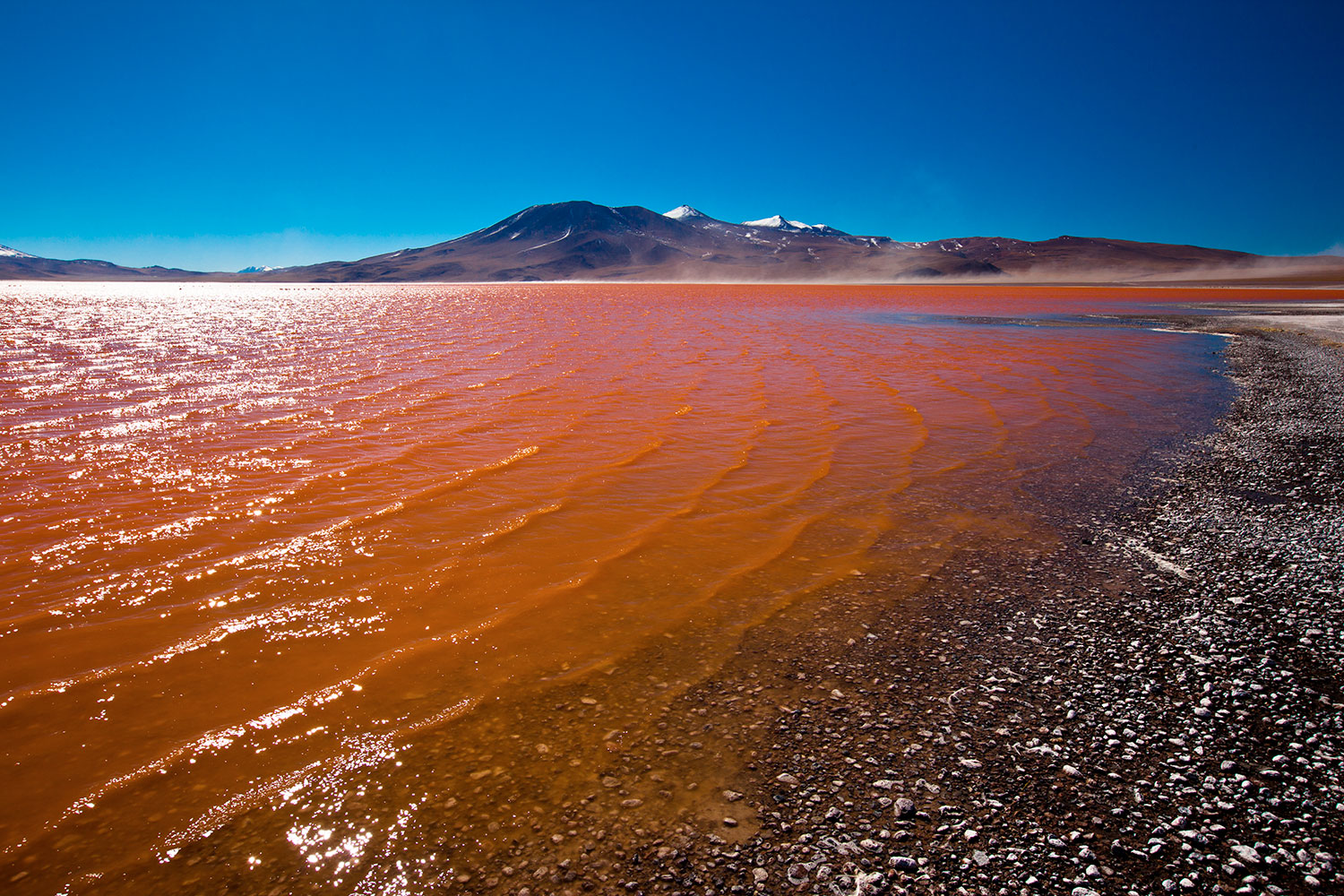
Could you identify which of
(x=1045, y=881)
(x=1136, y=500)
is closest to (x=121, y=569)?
(x=1045, y=881)

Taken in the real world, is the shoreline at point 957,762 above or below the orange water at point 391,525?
below

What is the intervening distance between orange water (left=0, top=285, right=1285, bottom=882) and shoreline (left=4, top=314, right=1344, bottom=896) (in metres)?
0.60

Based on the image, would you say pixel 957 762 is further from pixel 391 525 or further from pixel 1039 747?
pixel 391 525

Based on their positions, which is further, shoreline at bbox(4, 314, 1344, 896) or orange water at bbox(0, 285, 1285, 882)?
orange water at bbox(0, 285, 1285, 882)

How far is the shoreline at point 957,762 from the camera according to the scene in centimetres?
→ 287

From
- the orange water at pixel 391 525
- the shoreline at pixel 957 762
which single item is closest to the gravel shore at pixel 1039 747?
the shoreline at pixel 957 762

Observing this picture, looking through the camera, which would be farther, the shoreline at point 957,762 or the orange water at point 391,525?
the orange water at point 391,525

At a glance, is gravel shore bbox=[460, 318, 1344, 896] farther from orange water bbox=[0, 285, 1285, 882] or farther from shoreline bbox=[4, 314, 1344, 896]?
orange water bbox=[0, 285, 1285, 882]

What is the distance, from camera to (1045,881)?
280cm

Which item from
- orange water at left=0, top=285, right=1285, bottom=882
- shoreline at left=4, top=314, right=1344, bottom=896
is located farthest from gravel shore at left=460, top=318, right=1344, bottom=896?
orange water at left=0, top=285, right=1285, bottom=882

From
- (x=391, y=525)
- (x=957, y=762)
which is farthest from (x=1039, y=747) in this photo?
(x=391, y=525)

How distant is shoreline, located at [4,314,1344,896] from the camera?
2.87 m

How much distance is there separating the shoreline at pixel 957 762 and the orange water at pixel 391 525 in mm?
596

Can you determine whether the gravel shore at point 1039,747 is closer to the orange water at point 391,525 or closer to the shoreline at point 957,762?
the shoreline at point 957,762
